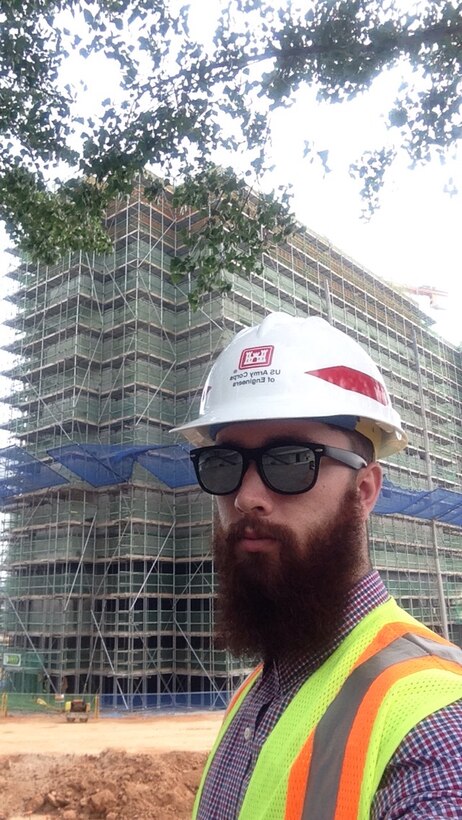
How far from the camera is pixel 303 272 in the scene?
2662 centimetres

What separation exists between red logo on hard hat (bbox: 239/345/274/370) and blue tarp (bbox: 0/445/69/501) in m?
19.0

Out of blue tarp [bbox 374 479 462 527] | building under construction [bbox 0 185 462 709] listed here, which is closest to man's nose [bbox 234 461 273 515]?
building under construction [bbox 0 185 462 709]

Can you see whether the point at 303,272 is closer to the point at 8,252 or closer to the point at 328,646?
the point at 8,252

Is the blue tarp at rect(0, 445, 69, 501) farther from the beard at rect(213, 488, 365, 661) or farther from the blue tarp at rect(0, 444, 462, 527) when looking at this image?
the beard at rect(213, 488, 365, 661)

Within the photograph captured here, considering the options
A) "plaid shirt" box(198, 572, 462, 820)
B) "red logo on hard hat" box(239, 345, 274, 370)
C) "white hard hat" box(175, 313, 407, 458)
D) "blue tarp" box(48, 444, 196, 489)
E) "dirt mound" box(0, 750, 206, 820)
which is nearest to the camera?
"plaid shirt" box(198, 572, 462, 820)

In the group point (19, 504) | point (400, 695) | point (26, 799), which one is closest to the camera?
point (400, 695)

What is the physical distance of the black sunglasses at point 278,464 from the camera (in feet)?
4.53

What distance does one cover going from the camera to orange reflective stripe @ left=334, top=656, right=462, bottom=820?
2.84 feet

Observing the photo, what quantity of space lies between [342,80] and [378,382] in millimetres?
5040

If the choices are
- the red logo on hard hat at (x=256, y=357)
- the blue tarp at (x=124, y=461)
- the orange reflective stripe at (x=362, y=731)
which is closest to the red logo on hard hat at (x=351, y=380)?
the red logo on hard hat at (x=256, y=357)

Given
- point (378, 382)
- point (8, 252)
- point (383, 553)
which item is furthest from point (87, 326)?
point (378, 382)

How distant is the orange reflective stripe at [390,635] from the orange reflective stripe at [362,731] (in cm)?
9

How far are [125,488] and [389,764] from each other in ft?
67.6

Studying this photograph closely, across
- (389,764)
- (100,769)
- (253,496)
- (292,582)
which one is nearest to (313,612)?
(292,582)
